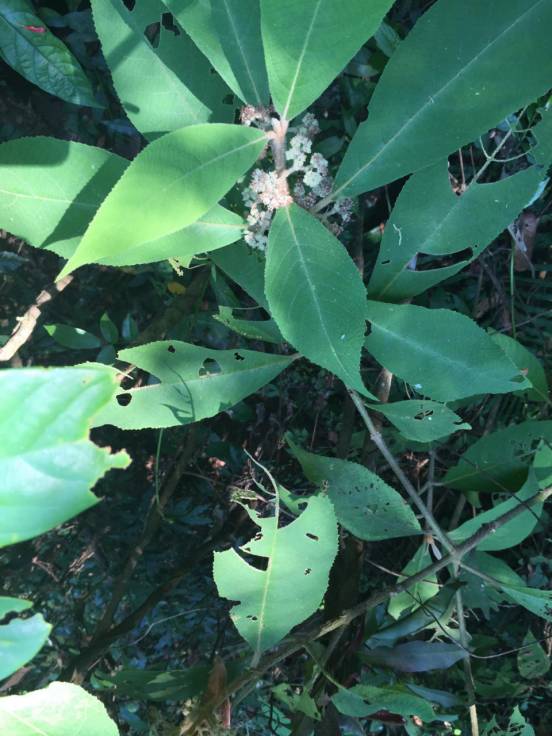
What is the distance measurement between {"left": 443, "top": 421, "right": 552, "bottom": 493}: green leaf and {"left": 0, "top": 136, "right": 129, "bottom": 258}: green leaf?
0.85 meters

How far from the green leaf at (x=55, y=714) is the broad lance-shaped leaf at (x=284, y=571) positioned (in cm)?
27

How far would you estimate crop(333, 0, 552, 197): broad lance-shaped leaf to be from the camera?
955 millimetres

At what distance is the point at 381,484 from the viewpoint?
4.20 ft

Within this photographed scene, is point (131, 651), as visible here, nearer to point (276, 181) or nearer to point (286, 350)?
point (286, 350)

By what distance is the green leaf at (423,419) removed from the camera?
1177mm

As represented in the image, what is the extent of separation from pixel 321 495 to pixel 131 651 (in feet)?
3.26

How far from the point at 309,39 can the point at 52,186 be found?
0.42 m

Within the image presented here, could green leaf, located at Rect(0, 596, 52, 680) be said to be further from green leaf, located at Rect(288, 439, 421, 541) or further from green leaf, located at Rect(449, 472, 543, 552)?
green leaf, located at Rect(449, 472, 543, 552)

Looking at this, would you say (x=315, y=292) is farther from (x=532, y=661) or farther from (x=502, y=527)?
(x=532, y=661)

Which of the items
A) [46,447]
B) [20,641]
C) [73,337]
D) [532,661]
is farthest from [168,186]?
[532,661]

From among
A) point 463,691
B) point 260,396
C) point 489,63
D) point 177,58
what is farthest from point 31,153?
point 463,691

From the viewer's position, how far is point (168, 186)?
32.8 inches

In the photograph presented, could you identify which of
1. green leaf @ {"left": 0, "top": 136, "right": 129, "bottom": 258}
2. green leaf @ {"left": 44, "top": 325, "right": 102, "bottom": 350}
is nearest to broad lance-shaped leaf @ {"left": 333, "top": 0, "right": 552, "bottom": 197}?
green leaf @ {"left": 0, "top": 136, "right": 129, "bottom": 258}

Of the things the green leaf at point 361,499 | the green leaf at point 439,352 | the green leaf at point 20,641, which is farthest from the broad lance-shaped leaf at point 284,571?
the green leaf at point 20,641
